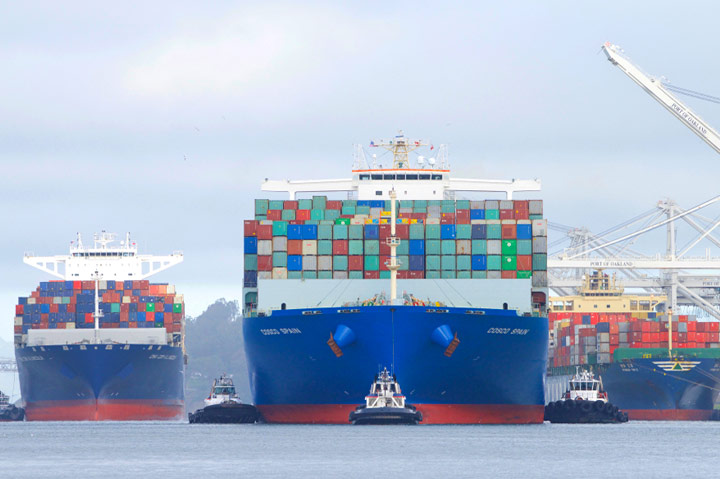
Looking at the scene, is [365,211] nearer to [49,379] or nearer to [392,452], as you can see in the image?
[392,452]

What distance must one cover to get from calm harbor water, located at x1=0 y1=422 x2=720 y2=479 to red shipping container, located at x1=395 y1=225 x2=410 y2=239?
8.89 m

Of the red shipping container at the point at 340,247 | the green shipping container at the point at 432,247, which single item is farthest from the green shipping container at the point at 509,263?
the red shipping container at the point at 340,247

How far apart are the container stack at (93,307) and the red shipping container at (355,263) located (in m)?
33.3

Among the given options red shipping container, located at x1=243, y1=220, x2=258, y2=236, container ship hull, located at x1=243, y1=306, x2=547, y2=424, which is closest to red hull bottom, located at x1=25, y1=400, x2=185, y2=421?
red shipping container, located at x1=243, y1=220, x2=258, y2=236

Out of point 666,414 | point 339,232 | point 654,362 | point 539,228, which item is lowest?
point 666,414

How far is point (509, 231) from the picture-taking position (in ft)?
274

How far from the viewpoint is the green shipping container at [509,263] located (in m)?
83.1

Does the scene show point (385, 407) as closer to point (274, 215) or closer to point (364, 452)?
point (364, 452)

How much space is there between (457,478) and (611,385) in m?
65.5

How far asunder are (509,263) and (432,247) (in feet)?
12.1

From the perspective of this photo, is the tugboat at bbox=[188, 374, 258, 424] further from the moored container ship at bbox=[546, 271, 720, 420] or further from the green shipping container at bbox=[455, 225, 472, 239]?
the moored container ship at bbox=[546, 271, 720, 420]


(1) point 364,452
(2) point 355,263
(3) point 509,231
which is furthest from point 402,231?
(1) point 364,452

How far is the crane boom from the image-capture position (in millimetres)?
119562

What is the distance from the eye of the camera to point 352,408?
78.0 metres
